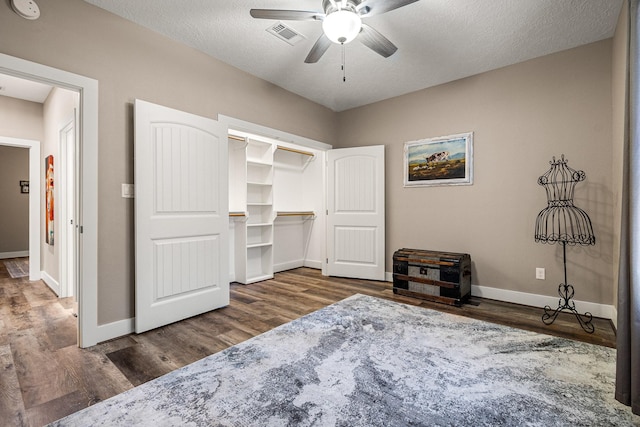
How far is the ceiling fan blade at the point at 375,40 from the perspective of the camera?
89.6 inches

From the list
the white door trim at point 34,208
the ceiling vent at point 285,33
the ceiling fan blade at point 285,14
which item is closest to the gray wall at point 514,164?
the ceiling vent at point 285,33

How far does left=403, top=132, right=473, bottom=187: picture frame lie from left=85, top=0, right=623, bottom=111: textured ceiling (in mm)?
779

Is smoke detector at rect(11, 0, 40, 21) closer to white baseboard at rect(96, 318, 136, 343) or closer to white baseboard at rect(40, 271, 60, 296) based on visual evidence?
white baseboard at rect(96, 318, 136, 343)

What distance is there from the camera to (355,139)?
488 cm

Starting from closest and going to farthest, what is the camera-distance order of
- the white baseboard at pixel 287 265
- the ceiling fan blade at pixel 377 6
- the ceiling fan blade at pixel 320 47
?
1. the ceiling fan blade at pixel 377 6
2. the ceiling fan blade at pixel 320 47
3. the white baseboard at pixel 287 265

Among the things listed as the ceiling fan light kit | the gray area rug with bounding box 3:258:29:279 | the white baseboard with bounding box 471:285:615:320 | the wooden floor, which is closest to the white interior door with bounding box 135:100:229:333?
the wooden floor

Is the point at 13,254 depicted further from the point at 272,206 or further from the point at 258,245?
the point at 272,206

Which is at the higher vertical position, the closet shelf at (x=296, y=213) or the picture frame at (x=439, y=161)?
the picture frame at (x=439, y=161)

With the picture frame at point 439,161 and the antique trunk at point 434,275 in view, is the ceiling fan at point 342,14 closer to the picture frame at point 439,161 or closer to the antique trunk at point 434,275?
the picture frame at point 439,161

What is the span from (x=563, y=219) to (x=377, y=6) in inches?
112

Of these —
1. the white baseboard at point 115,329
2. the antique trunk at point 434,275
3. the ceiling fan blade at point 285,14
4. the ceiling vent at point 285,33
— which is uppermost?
the ceiling vent at point 285,33

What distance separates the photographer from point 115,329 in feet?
8.30

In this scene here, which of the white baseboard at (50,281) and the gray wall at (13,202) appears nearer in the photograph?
the white baseboard at (50,281)

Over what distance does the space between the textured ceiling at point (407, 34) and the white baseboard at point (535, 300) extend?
2600mm
